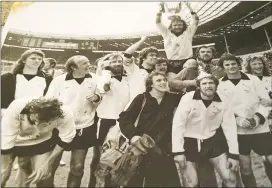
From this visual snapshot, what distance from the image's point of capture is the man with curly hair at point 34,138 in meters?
1.50

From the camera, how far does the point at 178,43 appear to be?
1850 millimetres

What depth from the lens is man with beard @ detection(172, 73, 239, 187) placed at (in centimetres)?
159

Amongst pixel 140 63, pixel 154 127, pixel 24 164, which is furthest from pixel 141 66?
pixel 24 164

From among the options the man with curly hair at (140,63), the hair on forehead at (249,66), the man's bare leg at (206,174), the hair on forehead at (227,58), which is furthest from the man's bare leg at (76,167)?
the hair on forehead at (249,66)

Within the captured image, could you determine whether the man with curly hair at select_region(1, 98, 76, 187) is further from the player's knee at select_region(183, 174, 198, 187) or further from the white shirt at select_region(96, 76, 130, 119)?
the player's knee at select_region(183, 174, 198, 187)

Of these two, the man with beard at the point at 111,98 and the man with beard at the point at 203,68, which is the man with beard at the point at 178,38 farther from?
the man with beard at the point at 111,98

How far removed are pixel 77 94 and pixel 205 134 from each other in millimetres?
879

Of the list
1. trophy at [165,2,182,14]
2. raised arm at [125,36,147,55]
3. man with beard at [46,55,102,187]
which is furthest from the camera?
trophy at [165,2,182,14]

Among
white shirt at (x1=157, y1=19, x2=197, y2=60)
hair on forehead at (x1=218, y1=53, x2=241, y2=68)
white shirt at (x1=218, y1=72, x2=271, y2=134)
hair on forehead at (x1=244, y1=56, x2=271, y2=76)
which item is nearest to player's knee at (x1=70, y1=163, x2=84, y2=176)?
white shirt at (x1=157, y1=19, x2=197, y2=60)

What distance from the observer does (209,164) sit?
160 cm

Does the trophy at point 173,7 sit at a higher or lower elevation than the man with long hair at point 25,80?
higher

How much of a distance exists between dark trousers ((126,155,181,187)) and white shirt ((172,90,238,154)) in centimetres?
10

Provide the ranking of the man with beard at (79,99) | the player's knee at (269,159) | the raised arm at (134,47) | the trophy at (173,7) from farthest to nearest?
the trophy at (173,7) → the raised arm at (134,47) → the player's knee at (269,159) → the man with beard at (79,99)

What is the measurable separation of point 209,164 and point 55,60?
1228 millimetres
